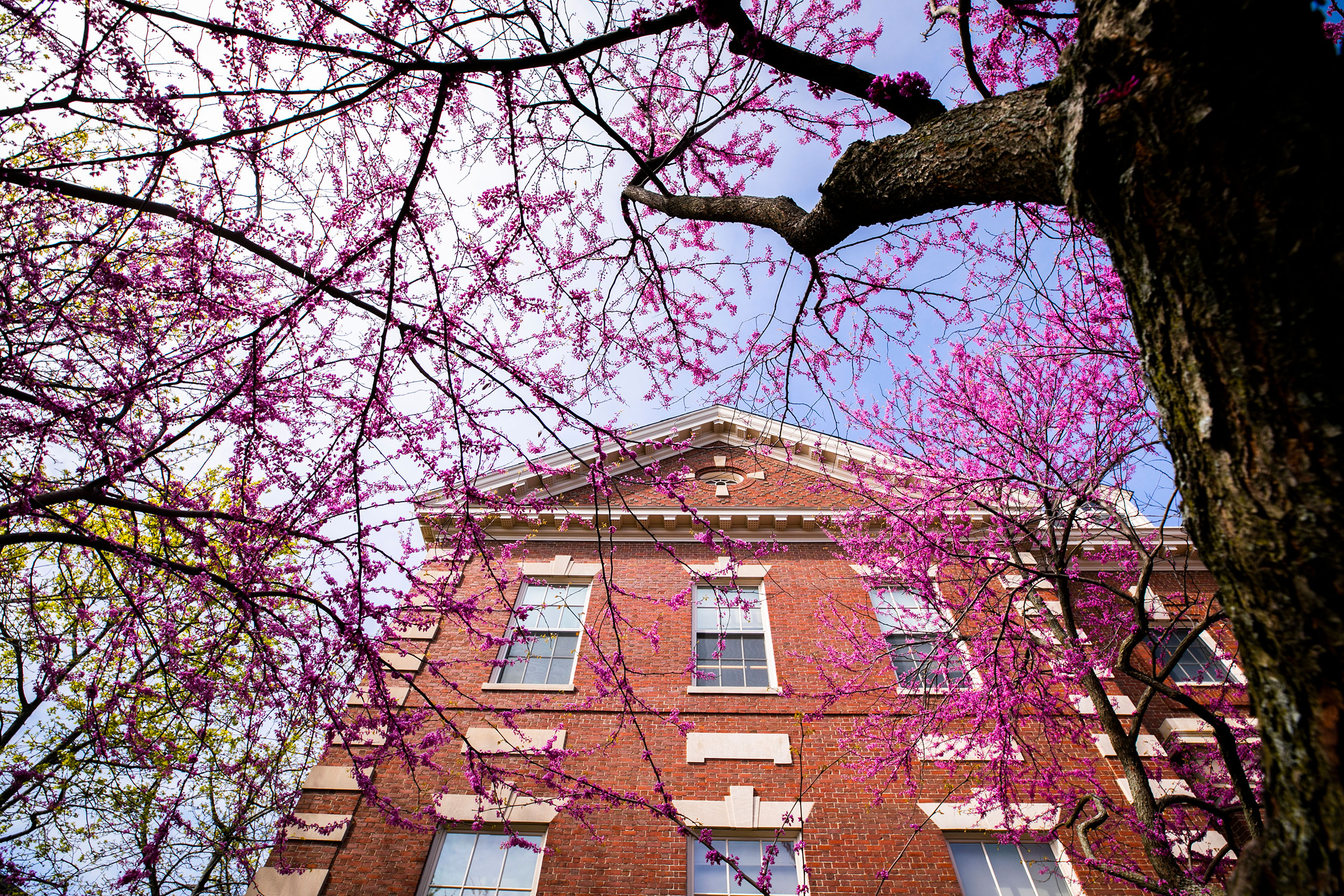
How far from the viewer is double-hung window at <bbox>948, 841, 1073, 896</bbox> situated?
6.98 metres

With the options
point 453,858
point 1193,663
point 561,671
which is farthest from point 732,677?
point 1193,663

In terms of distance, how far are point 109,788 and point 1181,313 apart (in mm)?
16984

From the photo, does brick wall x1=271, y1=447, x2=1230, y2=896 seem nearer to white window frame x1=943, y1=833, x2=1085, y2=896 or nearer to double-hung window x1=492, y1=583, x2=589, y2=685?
white window frame x1=943, y1=833, x2=1085, y2=896


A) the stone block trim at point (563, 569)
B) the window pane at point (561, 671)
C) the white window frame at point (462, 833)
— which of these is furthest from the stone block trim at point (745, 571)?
the white window frame at point (462, 833)

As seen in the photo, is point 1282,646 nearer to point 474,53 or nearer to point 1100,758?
point 474,53

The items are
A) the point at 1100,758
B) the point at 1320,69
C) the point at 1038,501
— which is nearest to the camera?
the point at 1320,69

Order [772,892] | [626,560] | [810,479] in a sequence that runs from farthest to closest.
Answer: [810,479]
[626,560]
[772,892]

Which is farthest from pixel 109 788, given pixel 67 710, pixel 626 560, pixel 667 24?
pixel 667 24

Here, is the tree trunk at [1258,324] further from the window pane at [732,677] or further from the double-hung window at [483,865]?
the window pane at [732,677]

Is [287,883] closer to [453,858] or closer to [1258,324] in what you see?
[453,858]

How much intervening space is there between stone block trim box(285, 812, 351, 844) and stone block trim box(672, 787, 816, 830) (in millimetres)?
3953

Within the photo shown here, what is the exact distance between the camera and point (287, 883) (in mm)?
6777

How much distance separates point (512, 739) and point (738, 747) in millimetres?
3045

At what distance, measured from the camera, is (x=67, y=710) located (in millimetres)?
12852
